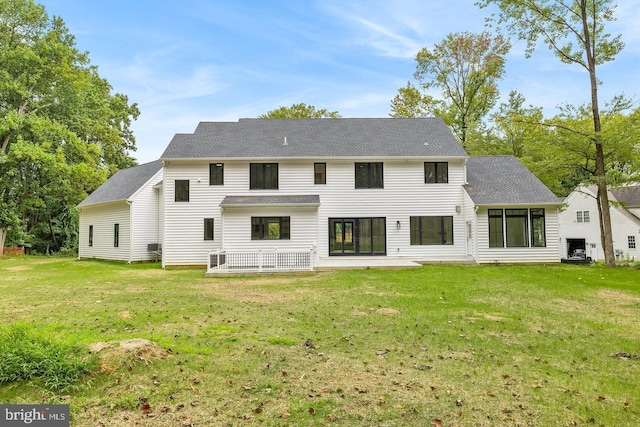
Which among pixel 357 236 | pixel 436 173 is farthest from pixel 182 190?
pixel 436 173

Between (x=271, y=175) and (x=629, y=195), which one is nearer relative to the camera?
(x=271, y=175)

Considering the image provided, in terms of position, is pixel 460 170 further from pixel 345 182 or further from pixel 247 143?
pixel 247 143

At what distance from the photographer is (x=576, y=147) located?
17.5 meters

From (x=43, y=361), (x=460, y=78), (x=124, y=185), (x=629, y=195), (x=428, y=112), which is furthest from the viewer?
(x=629, y=195)

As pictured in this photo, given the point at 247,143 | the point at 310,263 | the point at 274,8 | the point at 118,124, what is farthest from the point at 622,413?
the point at 118,124

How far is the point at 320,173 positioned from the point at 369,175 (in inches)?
96.0

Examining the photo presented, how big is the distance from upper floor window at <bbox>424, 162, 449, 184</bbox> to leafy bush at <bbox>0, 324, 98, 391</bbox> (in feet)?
53.6

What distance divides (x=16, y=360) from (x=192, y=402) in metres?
2.14

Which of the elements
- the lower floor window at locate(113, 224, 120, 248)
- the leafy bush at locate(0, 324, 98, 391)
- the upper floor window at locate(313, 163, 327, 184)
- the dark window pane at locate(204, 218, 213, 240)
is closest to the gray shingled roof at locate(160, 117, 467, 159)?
the upper floor window at locate(313, 163, 327, 184)

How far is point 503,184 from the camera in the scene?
59.5 ft

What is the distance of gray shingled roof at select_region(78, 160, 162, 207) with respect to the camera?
66.1ft

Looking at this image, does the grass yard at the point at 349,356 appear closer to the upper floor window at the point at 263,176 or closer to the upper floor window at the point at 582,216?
the upper floor window at the point at 263,176

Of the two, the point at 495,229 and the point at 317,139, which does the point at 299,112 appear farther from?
the point at 495,229

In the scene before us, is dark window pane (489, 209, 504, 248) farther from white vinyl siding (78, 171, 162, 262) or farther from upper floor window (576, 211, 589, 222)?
upper floor window (576, 211, 589, 222)
